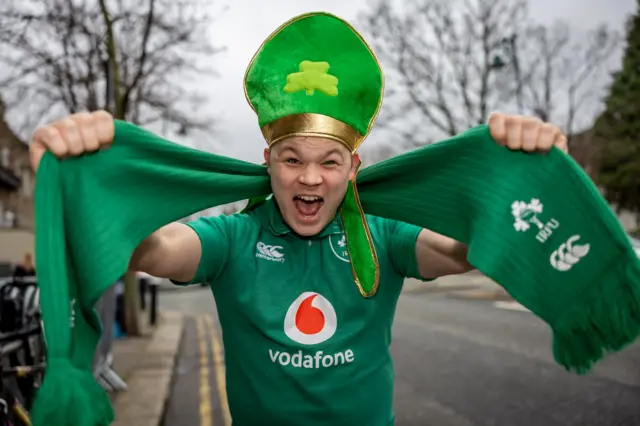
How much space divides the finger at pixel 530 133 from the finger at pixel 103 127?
3.95 feet

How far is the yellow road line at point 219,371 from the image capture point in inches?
265

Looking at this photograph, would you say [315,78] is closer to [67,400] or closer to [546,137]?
[546,137]

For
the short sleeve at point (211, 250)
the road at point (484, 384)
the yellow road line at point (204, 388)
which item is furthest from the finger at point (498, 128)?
the yellow road line at point (204, 388)

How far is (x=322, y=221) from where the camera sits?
85.6 inches

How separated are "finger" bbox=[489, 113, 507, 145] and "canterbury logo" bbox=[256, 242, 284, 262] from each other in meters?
0.77

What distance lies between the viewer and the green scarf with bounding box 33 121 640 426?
175 centimetres

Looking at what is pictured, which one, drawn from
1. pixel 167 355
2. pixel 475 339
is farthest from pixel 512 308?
pixel 167 355

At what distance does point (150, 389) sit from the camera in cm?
757

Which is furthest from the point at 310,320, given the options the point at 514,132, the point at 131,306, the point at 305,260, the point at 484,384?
the point at 131,306

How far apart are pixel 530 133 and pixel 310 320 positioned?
877mm

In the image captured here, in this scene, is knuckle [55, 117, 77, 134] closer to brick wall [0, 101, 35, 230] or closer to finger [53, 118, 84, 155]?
finger [53, 118, 84, 155]

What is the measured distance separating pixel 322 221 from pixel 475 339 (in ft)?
29.4

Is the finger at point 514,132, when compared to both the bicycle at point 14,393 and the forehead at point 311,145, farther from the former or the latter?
the bicycle at point 14,393

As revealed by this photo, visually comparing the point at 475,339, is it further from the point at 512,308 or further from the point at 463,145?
the point at 463,145
